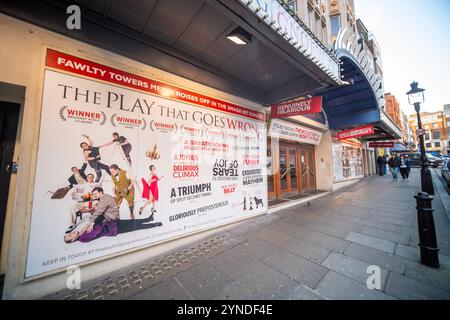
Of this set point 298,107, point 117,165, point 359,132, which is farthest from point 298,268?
point 359,132

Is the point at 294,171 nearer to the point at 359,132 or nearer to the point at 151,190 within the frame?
the point at 359,132

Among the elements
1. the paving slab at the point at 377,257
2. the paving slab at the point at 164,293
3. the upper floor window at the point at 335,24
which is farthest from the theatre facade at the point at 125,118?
the upper floor window at the point at 335,24

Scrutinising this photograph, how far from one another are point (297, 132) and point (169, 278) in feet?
21.2

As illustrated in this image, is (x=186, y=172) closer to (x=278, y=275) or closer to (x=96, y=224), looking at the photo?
(x=96, y=224)

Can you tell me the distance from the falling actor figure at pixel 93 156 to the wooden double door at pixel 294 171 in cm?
557

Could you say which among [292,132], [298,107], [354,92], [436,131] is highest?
[436,131]

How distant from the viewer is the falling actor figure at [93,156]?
92.0 inches

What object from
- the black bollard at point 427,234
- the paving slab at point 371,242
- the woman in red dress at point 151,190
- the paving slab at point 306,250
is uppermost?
the woman in red dress at point 151,190

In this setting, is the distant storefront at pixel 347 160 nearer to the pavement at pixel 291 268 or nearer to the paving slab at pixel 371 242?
the pavement at pixel 291 268

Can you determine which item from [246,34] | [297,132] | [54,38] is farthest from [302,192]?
[54,38]

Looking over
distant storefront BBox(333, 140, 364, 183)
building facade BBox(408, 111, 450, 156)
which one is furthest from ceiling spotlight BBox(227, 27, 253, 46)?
building facade BBox(408, 111, 450, 156)

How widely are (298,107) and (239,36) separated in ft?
8.02

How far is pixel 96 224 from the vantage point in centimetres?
238

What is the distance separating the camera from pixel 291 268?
2.38m
